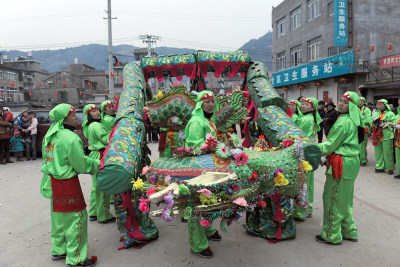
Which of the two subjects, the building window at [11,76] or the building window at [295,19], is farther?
the building window at [11,76]

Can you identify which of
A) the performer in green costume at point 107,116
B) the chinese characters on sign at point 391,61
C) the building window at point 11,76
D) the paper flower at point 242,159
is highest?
the building window at point 11,76

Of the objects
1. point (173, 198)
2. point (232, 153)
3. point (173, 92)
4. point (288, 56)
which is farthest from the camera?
point (288, 56)

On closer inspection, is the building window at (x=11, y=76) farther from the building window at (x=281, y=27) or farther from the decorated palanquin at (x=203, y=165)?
the decorated palanquin at (x=203, y=165)

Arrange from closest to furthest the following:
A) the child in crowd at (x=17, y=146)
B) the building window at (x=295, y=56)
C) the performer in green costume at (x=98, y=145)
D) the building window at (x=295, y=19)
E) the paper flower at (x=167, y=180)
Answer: the paper flower at (x=167, y=180) < the performer in green costume at (x=98, y=145) < the child in crowd at (x=17, y=146) < the building window at (x=295, y=19) < the building window at (x=295, y=56)

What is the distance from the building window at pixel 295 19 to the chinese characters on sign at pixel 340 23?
540 centimetres

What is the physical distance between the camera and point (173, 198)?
265cm

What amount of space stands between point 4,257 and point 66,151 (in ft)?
5.41

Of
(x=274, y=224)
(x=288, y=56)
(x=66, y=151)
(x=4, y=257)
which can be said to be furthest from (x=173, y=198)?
(x=288, y=56)

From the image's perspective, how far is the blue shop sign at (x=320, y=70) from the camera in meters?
16.7

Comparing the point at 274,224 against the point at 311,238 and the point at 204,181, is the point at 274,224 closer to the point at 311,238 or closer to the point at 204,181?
the point at 311,238

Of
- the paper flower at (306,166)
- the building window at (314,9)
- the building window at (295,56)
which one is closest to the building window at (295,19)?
the building window at (314,9)

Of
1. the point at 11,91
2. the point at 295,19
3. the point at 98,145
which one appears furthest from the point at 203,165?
the point at 11,91

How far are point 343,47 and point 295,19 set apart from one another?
5.92m

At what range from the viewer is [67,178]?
136 inches
